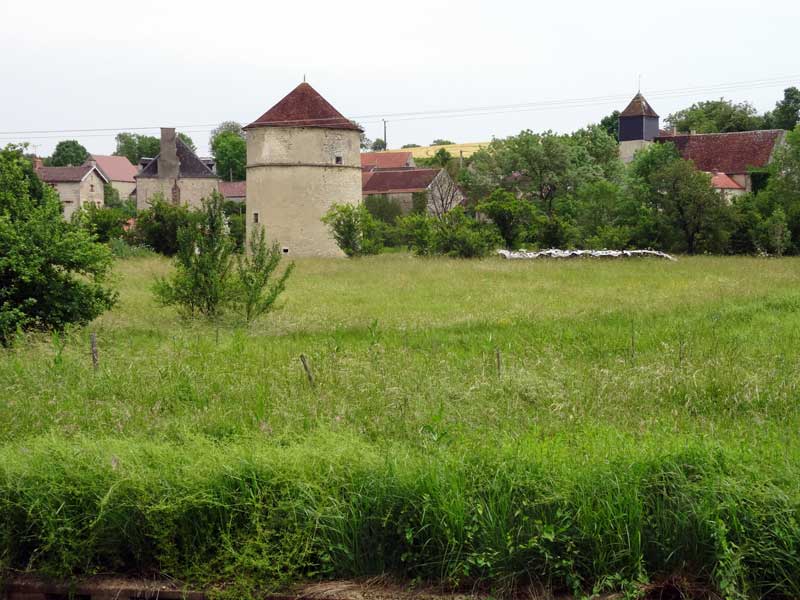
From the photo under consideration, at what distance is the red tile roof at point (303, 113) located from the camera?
45.3m

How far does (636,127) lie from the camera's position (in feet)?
257

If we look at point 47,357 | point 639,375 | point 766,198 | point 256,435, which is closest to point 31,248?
point 47,357

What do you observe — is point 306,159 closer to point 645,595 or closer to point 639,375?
point 639,375

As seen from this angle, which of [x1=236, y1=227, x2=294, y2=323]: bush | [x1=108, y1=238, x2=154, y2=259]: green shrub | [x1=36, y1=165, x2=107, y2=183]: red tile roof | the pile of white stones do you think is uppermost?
[x1=36, y1=165, x2=107, y2=183]: red tile roof

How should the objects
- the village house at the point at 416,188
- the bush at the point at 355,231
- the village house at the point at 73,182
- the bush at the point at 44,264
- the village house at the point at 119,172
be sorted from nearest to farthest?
the bush at the point at 44,264, the bush at the point at 355,231, the village house at the point at 416,188, the village house at the point at 73,182, the village house at the point at 119,172

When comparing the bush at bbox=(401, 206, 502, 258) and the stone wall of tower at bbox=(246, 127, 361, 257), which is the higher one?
the stone wall of tower at bbox=(246, 127, 361, 257)

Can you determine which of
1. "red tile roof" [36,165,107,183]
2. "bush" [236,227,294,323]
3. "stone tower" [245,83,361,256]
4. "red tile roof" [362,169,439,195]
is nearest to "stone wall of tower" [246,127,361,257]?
"stone tower" [245,83,361,256]

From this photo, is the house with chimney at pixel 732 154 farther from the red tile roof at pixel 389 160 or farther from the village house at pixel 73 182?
the village house at pixel 73 182

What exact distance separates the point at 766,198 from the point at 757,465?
38087mm

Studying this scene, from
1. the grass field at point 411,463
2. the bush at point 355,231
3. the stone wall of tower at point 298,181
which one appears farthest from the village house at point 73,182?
the grass field at point 411,463

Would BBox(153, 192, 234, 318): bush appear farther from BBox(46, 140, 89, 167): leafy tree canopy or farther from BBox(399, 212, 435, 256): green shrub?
BBox(46, 140, 89, 167): leafy tree canopy

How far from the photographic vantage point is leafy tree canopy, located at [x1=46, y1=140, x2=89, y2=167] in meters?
106

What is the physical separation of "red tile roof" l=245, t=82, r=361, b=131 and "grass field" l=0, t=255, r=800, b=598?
111 feet

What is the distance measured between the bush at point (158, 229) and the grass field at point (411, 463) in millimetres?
30487
